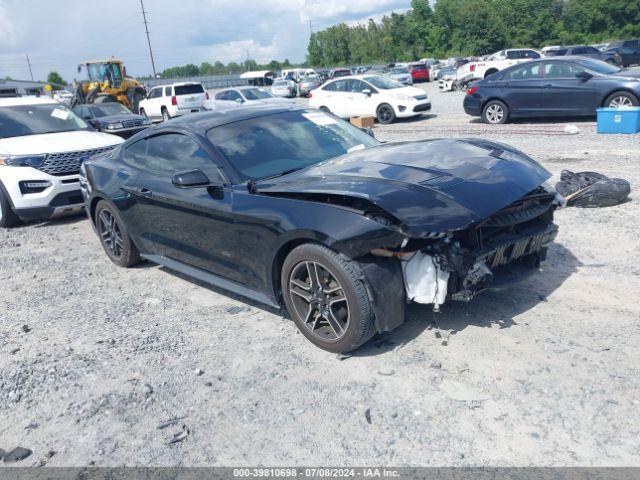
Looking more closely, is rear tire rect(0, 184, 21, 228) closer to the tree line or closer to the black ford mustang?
the black ford mustang

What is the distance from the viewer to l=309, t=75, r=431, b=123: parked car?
1716 cm

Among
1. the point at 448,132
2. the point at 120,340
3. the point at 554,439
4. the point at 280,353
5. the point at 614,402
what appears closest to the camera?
the point at 554,439

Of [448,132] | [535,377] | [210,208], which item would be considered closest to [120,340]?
[210,208]

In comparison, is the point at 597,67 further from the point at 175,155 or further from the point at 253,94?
the point at 253,94

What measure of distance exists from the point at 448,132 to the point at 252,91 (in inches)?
510

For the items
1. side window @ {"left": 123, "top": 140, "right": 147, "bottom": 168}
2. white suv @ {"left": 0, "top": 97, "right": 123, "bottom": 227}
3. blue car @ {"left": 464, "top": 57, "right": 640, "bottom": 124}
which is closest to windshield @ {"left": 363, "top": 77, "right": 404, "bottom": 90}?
blue car @ {"left": 464, "top": 57, "right": 640, "bottom": 124}

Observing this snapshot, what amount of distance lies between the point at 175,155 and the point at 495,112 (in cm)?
1116

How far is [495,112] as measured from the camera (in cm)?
1423

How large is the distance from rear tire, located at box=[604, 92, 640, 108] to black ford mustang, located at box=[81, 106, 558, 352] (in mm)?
9251

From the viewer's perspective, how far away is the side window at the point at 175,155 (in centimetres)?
468

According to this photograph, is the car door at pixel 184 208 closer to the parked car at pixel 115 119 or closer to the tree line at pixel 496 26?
the parked car at pixel 115 119

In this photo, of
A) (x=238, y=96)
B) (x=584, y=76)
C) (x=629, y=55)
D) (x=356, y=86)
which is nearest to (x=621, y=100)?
(x=584, y=76)

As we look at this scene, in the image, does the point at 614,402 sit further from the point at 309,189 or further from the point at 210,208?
the point at 210,208

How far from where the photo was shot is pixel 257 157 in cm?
457
